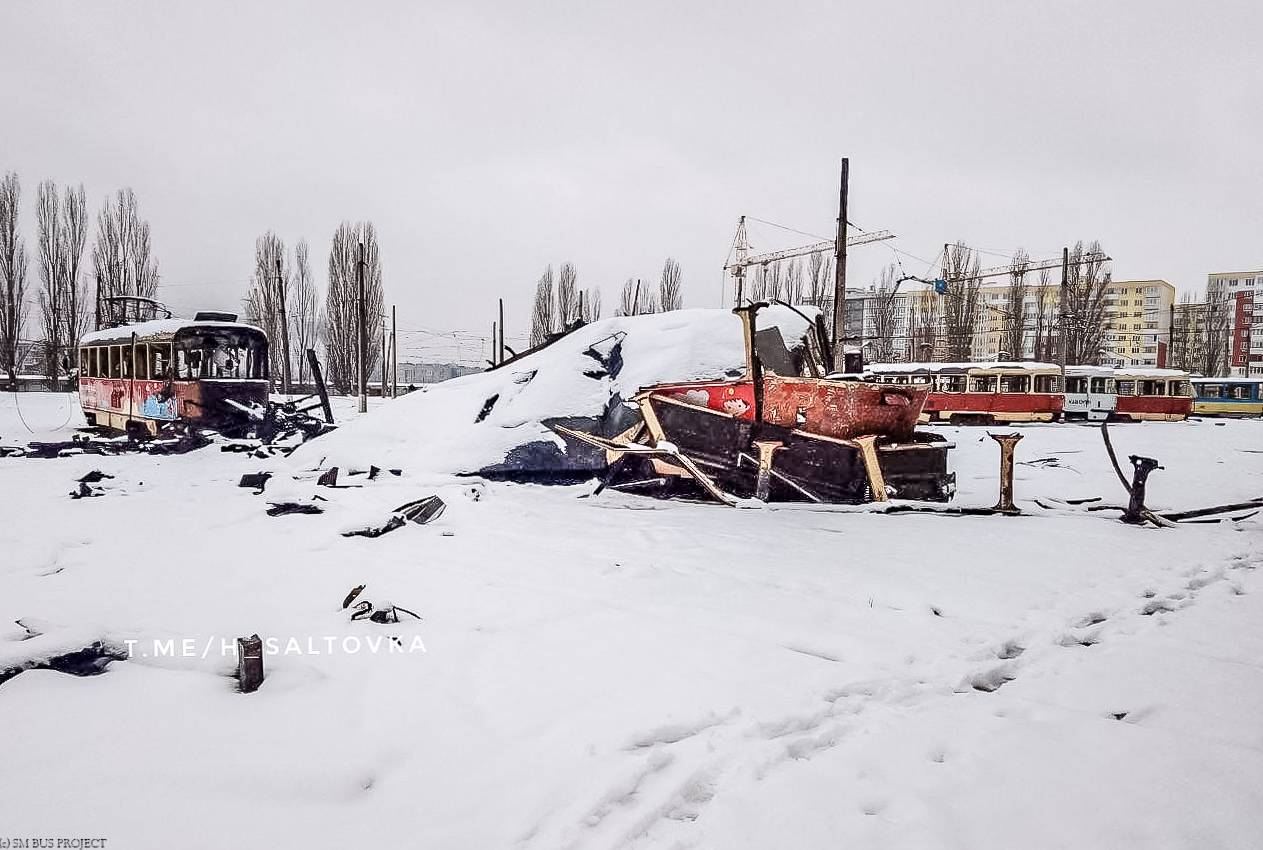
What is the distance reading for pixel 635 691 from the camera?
2574mm

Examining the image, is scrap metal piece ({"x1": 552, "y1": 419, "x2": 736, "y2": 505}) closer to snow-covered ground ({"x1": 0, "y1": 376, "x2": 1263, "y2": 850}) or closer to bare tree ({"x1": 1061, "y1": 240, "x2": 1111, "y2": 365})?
snow-covered ground ({"x1": 0, "y1": 376, "x2": 1263, "y2": 850})

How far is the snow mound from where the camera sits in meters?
8.27

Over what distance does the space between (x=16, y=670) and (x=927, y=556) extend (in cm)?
546

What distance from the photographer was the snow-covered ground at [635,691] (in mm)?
1839

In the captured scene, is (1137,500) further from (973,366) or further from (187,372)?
(973,366)

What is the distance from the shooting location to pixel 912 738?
2289 millimetres

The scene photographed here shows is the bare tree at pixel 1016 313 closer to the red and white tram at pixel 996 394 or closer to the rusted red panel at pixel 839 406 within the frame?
the red and white tram at pixel 996 394

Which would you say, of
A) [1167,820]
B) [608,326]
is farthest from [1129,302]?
[1167,820]

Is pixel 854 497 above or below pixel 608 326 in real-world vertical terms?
below

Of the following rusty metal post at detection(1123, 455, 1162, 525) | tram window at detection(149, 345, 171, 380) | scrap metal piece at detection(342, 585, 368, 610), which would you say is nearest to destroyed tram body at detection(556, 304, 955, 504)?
rusty metal post at detection(1123, 455, 1162, 525)

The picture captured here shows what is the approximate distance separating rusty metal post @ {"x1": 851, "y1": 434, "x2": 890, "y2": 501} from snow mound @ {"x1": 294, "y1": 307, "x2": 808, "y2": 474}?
2385 millimetres

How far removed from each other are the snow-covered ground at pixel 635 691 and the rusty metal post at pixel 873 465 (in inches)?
55.7

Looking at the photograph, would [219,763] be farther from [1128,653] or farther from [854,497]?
[854,497]

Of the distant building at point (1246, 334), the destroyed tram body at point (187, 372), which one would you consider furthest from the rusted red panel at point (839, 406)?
the distant building at point (1246, 334)
